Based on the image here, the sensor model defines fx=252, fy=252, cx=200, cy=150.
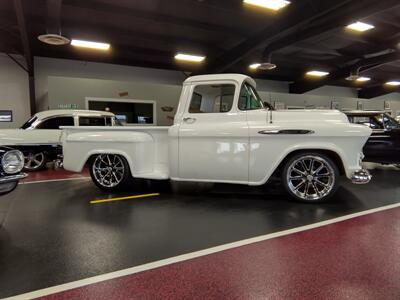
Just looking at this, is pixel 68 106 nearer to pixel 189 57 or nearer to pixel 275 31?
pixel 189 57

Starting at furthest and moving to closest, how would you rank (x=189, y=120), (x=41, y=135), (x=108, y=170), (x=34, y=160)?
(x=34, y=160) < (x=41, y=135) < (x=108, y=170) < (x=189, y=120)

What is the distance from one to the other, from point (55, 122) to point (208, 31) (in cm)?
578

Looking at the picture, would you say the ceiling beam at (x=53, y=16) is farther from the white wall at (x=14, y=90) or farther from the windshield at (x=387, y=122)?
the windshield at (x=387, y=122)

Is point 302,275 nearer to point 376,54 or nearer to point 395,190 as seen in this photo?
point 395,190

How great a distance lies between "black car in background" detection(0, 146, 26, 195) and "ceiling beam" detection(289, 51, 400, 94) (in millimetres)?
13768

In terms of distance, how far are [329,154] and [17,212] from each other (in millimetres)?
4617

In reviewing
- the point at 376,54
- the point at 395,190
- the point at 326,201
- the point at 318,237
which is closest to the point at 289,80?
the point at 376,54

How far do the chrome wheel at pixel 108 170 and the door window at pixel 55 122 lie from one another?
3.56 metres

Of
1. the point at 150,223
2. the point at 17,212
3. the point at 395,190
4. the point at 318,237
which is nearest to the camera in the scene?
the point at 318,237

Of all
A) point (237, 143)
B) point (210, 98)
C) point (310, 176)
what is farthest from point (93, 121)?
point (310, 176)

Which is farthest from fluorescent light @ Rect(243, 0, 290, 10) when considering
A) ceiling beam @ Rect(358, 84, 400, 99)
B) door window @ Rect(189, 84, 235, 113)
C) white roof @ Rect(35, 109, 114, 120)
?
ceiling beam @ Rect(358, 84, 400, 99)

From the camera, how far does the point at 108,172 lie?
15.0 feet

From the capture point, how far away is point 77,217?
11.0 feet

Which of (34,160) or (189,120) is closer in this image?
(189,120)
